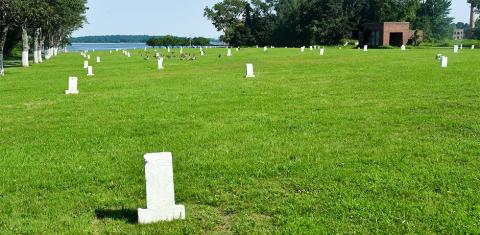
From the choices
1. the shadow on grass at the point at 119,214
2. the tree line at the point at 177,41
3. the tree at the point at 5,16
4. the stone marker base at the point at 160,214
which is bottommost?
the shadow on grass at the point at 119,214

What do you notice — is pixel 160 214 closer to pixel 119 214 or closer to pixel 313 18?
pixel 119 214

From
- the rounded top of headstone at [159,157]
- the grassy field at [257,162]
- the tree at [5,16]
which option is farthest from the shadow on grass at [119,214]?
the tree at [5,16]

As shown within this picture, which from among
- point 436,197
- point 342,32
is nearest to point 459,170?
point 436,197

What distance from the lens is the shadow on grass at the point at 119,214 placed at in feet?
19.5

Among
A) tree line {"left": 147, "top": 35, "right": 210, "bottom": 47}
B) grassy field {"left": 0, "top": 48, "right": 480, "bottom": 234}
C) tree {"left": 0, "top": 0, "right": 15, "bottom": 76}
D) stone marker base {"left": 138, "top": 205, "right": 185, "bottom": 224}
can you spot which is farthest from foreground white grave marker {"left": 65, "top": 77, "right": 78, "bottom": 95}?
tree line {"left": 147, "top": 35, "right": 210, "bottom": 47}

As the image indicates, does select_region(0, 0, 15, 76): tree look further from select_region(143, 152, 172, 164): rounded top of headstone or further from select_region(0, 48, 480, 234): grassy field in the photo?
select_region(143, 152, 172, 164): rounded top of headstone

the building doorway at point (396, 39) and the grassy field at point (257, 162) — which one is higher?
the building doorway at point (396, 39)

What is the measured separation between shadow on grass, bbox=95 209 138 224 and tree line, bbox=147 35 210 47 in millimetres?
143159

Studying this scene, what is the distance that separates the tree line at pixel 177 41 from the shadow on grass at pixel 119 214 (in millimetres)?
143159

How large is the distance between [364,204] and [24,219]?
4.01 m

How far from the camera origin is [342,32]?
103 meters

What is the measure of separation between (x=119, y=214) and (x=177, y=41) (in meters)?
148

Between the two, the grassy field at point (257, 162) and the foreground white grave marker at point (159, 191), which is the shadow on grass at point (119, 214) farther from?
the foreground white grave marker at point (159, 191)

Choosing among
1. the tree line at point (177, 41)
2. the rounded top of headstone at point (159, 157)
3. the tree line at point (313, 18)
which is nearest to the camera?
the rounded top of headstone at point (159, 157)
